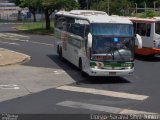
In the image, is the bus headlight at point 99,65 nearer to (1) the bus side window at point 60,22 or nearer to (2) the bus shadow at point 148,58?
(1) the bus side window at point 60,22

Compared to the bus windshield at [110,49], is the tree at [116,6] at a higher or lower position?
higher

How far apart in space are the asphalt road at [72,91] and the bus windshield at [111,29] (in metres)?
2.18

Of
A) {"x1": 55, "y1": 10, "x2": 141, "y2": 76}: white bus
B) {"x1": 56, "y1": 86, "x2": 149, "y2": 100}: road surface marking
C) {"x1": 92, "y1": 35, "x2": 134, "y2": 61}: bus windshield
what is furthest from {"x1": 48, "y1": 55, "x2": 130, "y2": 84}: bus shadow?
{"x1": 56, "y1": 86, "x2": 149, "y2": 100}: road surface marking

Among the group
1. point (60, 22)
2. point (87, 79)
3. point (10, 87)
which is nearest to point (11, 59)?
point (60, 22)

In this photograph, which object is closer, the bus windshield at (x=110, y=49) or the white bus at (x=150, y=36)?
the bus windshield at (x=110, y=49)

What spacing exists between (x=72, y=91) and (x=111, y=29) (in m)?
3.93

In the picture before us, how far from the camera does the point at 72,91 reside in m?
18.2

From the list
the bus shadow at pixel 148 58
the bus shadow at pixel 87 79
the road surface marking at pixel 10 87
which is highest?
the road surface marking at pixel 10 87

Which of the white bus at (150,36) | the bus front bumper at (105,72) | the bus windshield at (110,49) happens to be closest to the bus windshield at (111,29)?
the bus windshield at (110,49)

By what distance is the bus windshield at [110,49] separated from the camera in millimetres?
20125

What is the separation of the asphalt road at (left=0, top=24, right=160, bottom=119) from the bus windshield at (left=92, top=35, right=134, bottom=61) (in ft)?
3.74

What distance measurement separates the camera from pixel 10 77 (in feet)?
70.6

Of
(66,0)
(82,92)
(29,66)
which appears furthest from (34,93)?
(66,0)

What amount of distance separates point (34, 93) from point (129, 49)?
5127 millimetres
